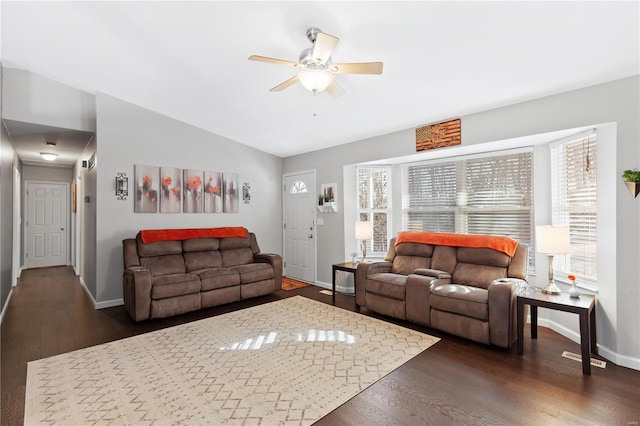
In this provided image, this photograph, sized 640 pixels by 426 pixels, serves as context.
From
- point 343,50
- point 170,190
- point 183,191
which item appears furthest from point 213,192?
point 343,50

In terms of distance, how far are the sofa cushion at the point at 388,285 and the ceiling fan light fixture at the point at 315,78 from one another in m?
2.33

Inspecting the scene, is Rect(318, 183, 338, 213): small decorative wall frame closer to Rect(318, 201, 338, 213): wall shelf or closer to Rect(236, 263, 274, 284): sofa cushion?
Rect(318, 201, 338, 213): wall shelf

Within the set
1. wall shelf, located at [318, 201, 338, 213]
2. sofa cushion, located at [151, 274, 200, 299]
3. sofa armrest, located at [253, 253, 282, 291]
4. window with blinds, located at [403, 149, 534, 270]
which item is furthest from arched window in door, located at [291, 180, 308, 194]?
sofa cushion, located at [151, 274, 200, 299]

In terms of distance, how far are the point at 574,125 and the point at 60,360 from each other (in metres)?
5.05

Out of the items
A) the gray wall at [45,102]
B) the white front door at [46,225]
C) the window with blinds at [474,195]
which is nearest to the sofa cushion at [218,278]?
the gray wall at [45,102]

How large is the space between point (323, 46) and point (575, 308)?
9.32 ft

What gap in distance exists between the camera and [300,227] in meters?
6.02

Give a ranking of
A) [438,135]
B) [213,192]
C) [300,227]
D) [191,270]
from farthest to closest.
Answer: [300,227] < [213,192] < [191,270] < [438,135]

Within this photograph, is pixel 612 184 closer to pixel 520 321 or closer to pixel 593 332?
pixel 593 332

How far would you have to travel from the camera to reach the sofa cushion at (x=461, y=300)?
3021mm

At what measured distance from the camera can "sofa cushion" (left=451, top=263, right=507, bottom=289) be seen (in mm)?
3508

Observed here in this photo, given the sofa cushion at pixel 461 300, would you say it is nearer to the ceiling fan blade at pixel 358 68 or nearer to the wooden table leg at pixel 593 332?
the wooden table leg at pixel 593 332

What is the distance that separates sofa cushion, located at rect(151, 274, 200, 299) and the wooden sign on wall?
340 cm

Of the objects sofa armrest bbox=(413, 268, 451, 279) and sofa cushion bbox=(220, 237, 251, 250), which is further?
sofa cushion bbox=(220, 237, 251, 250)
